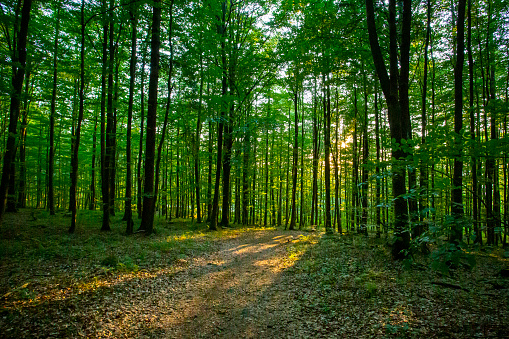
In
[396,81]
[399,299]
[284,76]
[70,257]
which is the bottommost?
[399,299]

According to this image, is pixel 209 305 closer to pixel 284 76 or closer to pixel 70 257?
pixel 70 257

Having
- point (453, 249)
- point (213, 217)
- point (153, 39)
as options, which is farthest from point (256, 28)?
point (453, 249)

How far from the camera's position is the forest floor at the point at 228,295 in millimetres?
4020

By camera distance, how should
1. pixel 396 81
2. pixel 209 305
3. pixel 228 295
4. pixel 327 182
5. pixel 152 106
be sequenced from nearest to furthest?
pixel 209 305 → pixel 228 295 → pixel 396 81 → pixel 152 106 → pixel 327 182

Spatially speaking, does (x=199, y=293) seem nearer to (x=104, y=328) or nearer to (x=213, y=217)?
(x=104, y=328)

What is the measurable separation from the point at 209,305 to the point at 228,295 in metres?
0.67

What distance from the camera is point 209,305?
5.40 meters

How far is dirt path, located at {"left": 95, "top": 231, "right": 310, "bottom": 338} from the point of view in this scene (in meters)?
4.36

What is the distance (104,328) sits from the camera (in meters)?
4.03

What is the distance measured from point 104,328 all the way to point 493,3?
18271mm

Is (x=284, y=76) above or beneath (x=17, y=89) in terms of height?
above

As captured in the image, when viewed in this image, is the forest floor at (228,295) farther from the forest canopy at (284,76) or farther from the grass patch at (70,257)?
the forest canopy at (284,76)

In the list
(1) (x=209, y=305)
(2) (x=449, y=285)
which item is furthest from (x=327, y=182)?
(1) (x=209, y=305)

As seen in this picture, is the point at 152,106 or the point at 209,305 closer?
the point at 209,305
